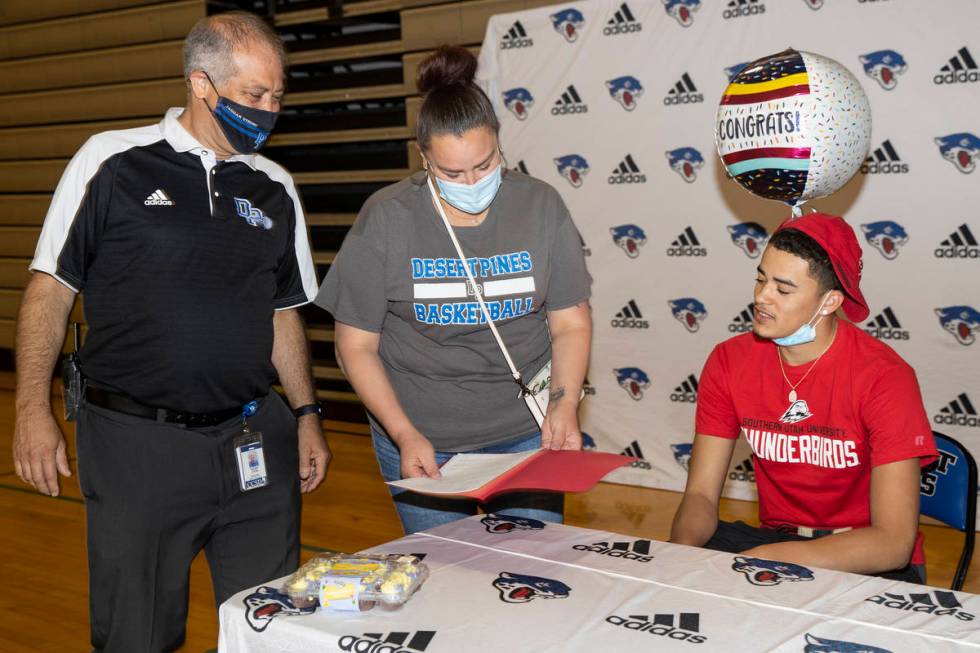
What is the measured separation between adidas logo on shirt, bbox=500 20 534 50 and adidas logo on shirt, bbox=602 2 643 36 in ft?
1.43

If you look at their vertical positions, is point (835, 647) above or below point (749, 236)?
below

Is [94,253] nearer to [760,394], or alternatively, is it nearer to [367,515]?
[760,394]

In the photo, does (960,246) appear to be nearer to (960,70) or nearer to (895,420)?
(960,70)

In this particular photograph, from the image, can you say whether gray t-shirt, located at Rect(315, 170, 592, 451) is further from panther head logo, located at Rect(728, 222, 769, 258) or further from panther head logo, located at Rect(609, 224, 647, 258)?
panther head logo, located at Rect(609, 224, 647, 258)

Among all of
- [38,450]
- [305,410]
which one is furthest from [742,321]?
[38,450]

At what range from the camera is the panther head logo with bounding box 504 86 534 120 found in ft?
16.1

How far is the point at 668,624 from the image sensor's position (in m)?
Answer: 1.38

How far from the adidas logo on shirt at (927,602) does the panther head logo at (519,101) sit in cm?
378

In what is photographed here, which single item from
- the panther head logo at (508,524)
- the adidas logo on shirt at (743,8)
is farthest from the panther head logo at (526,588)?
the adidas logo on shirt at (743,8)

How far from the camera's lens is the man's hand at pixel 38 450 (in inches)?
75.0

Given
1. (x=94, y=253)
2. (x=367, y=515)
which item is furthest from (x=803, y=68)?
(x=367, y=515)

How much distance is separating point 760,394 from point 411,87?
13.9 ft

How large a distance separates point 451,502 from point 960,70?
2908 millimetres

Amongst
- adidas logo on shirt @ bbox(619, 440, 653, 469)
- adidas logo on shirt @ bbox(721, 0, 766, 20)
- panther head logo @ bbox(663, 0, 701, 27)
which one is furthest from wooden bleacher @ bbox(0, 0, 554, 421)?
adidas logo on shirt @ bbox(619, 440, 653, 469)
